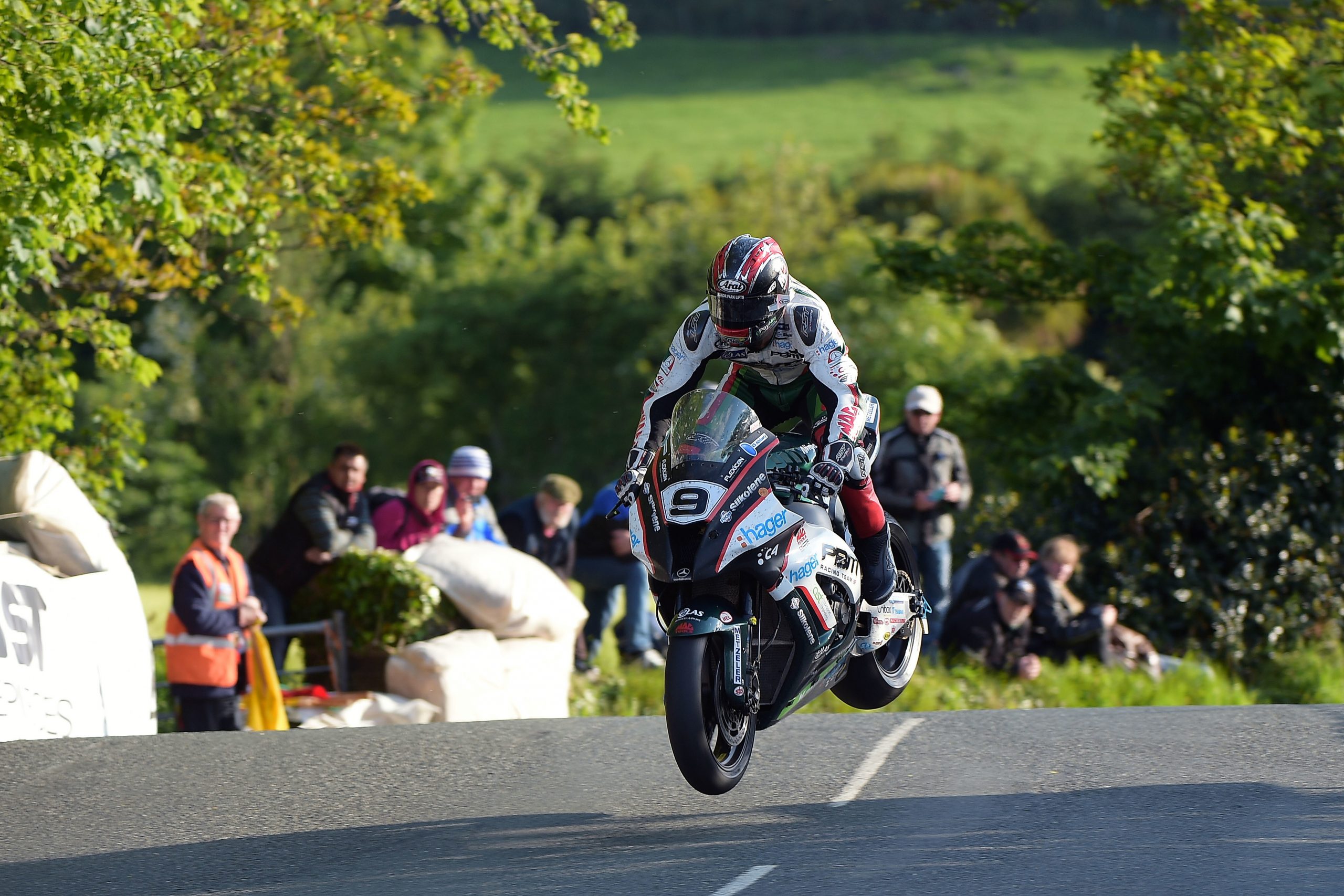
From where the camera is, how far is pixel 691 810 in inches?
270

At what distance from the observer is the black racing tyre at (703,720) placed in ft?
20.1

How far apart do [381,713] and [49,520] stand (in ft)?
7.73

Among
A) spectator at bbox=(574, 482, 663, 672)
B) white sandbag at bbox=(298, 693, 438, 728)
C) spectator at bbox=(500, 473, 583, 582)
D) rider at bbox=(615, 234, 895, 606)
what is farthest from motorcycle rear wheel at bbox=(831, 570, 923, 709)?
spectator at bbox=(574, 482, 663, 672)

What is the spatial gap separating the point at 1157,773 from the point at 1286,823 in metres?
0.95

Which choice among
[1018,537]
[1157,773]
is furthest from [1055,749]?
[1018,537]

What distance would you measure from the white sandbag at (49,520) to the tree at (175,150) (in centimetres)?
106

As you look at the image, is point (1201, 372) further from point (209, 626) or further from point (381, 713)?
point (209, 626)

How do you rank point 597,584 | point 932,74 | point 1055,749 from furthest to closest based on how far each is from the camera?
1. point 932,74
2. point 597,584
3. point 1055,749

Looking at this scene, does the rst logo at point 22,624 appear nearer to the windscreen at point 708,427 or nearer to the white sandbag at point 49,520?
the white sandbag at point 49,520

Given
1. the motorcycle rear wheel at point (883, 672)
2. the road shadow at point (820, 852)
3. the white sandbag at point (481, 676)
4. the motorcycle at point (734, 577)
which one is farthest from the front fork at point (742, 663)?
the white sandbag at point (481, 676)

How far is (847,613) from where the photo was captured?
23.4ft

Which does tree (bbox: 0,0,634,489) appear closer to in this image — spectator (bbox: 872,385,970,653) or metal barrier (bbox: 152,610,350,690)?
metal barrier (bbox: 152,610,350,690)

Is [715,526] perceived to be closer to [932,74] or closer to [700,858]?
[700,858]

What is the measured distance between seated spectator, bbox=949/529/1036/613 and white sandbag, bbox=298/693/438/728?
4290mm
